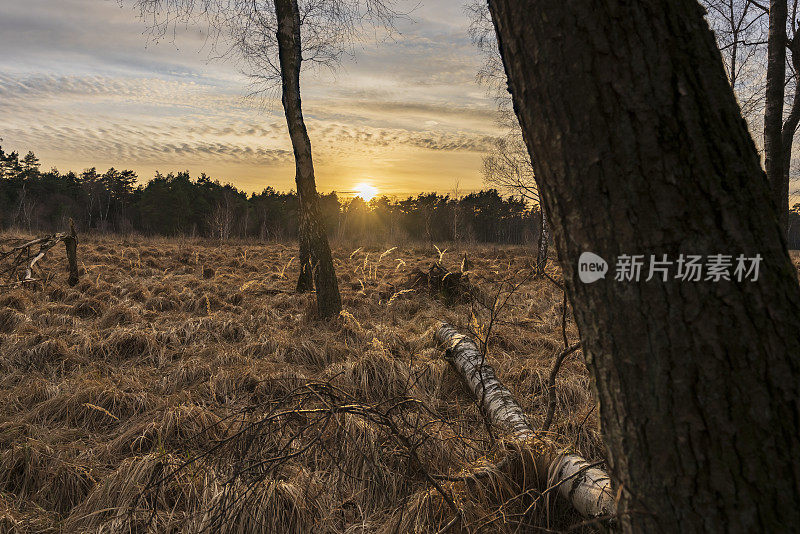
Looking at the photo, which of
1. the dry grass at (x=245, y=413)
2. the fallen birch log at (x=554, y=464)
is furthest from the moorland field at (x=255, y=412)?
the fallen birch log at (x=554, y=464)

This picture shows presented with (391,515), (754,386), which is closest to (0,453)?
(391,515)

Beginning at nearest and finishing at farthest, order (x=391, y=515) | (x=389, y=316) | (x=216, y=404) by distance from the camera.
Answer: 1. (x=391, y=515)
2. (x=216, y=404)
3. (x=389, y=316)

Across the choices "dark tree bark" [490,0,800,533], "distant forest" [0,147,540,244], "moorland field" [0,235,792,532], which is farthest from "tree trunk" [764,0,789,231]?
"distant forest" [0,147,540,244]

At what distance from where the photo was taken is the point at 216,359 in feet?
12.8

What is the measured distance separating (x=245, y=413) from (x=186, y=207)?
35364mm

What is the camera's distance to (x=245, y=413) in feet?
9.22

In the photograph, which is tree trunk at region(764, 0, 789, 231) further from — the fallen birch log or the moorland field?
the fallen birch log

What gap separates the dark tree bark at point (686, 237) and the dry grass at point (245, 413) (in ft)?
2.65

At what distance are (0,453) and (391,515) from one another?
2330 mm

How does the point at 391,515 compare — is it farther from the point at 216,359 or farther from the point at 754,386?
the point at 216,359

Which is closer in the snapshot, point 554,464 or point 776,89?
point 554,464

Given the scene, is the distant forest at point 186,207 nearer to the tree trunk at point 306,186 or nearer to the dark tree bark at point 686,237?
the tree trunk at point 306,186

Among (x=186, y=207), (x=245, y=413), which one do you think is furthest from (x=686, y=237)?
(x=186, y=207)

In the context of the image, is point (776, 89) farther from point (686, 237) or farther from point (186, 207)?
point (186, 207)
